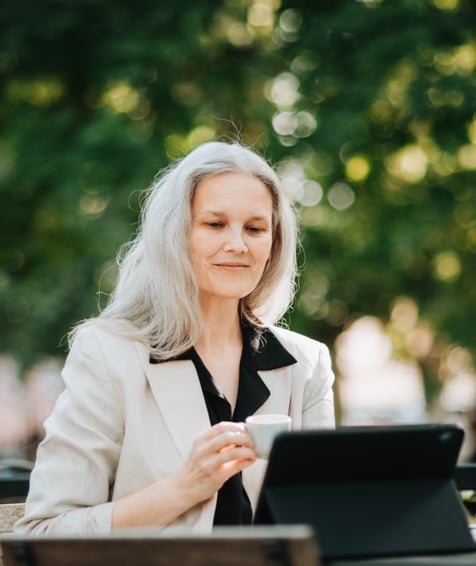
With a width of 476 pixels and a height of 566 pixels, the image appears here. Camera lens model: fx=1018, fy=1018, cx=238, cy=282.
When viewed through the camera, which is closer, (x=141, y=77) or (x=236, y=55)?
(x=141, y=77)

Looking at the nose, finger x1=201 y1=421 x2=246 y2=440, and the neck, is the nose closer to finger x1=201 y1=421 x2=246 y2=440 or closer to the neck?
the neck

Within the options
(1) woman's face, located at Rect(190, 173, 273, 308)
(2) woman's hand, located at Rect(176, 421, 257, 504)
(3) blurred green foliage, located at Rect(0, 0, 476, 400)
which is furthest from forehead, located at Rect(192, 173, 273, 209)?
(3) blurred green foliage, located at Rect(0, 0, 476, 400)

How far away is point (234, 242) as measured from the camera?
2.69 meters

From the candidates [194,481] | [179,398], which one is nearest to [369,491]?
[194,481]

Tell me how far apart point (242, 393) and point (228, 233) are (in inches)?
17.2

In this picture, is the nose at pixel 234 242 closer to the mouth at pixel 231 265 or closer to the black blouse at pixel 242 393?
the mouth at pixel 231 265

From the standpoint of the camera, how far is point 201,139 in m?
9.80

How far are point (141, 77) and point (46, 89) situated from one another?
1814mm

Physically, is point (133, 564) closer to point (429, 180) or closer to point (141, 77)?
point (141, 77)

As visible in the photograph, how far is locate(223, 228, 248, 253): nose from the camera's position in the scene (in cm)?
269

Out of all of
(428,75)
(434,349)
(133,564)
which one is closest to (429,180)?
(428,75)

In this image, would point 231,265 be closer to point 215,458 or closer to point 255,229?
point 255,229

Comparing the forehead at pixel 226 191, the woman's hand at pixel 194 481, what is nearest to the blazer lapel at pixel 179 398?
the woman's hand at pixel 194 481

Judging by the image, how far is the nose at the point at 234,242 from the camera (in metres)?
2.69
